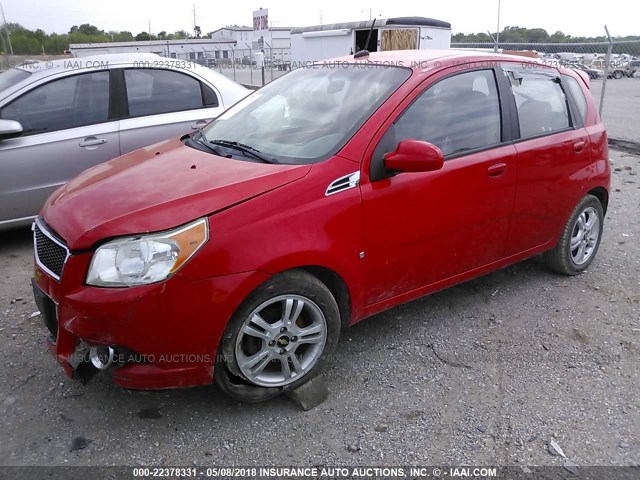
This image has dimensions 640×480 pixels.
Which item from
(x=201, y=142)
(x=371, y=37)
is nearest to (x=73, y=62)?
(x=201, y=142)

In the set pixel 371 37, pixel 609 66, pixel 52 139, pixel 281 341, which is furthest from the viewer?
pixel 609 66

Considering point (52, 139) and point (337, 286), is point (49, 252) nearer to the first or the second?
point (337, 286)

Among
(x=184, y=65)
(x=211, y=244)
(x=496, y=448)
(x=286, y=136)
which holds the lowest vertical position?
(x=496, y=448)

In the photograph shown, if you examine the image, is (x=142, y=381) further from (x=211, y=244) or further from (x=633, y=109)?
(x=633, y=109)

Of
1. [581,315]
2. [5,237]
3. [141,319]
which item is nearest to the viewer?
[141,319]

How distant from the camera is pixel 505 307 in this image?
3955mm

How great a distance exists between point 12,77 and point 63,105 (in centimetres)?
67

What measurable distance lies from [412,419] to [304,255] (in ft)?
3.23

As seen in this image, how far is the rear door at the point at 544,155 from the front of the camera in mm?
3744

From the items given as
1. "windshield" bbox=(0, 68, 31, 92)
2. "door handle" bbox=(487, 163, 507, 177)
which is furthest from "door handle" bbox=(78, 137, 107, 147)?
"door handle" bbox=(487, 163, 507, 177)

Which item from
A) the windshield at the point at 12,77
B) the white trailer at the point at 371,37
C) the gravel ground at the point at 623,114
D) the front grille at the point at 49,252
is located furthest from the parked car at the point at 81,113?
the white trailer at the point at 371,37

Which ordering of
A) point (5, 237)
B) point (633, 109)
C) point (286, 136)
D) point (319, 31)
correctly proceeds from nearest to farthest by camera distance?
point (286, 136), point (5, 237), point (633, 109), point (319, 31)

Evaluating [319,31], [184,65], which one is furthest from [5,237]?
[319,31]

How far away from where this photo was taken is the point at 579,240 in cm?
440
